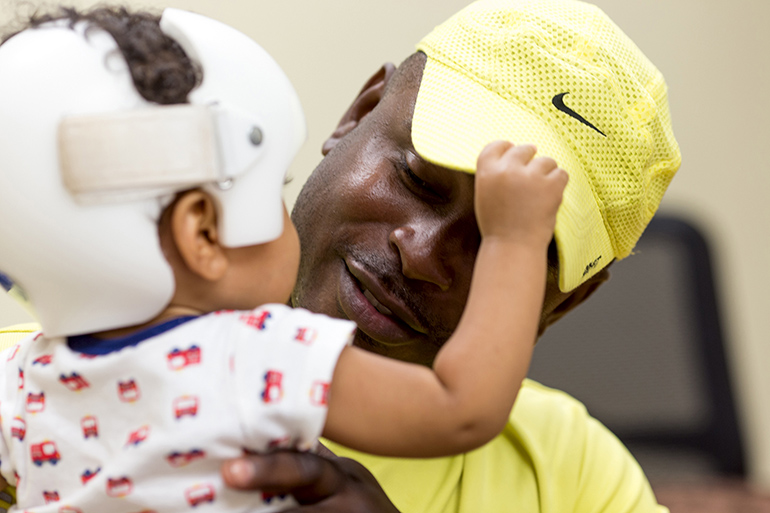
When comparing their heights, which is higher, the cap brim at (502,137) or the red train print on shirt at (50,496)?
the cap brim at (502,137)

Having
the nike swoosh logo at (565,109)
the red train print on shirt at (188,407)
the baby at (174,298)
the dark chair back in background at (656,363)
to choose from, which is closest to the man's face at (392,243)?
the nike swoosh logo at (565,109)

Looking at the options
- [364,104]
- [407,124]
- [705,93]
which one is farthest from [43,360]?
[705,93]

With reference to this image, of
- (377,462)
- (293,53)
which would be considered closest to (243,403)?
(377,462)

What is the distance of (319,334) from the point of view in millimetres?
551

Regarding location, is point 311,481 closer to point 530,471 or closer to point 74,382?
point 74,382

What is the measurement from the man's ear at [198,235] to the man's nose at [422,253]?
0.93ft

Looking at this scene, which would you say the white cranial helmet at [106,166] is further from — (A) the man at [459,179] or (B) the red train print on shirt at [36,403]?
(A) the man at [459,179]

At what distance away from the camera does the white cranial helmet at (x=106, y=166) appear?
1.75 feet

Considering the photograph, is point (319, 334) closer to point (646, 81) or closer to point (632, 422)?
point (646, 81)

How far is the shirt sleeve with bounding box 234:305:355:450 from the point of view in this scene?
1.75 ft

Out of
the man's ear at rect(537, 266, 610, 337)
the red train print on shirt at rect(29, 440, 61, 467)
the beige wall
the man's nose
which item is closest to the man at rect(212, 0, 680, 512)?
the man's nose

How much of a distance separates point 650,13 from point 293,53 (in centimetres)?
105

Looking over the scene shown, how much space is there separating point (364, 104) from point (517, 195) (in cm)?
58

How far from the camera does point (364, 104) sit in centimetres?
116
